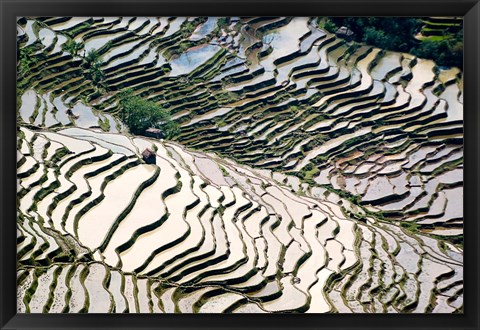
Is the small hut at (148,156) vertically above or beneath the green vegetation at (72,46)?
beneath

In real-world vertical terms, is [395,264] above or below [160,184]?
below

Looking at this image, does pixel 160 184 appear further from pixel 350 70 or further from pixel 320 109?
pixel 350 70

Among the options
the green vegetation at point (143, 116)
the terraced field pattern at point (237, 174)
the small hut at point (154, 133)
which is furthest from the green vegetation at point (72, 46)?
the small hut at point (154, 133)

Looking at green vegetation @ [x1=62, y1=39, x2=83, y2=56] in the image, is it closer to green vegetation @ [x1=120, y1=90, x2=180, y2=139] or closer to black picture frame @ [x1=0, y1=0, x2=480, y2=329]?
black picture frame @ [x1=0, y1=0, x2=480, y2=329]

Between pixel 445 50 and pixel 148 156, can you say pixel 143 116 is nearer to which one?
pixel 148 156

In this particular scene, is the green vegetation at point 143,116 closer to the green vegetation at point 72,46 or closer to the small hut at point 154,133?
the small hut at point 154,133
